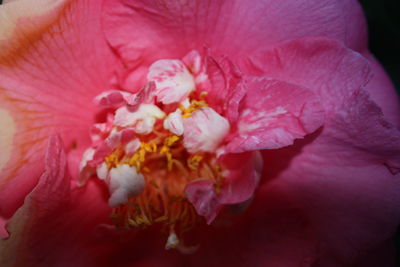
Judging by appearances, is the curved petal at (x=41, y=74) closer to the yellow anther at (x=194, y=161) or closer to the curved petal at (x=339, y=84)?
the yellow anther at (x=194, y=161)

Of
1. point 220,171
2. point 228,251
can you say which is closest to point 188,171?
point 220,171

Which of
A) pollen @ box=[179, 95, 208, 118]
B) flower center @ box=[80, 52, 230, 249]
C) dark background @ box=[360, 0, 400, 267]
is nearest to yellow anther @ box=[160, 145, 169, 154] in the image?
flower center @ box=[80, 52, 230, 249]

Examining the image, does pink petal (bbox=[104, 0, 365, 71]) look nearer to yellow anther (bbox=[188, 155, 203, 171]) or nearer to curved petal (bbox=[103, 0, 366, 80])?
curved petal (bbox=[103, 0, 366, 80])

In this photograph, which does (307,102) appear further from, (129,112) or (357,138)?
(129,112)

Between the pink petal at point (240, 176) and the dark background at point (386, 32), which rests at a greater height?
the pink petal at point (240, 176)

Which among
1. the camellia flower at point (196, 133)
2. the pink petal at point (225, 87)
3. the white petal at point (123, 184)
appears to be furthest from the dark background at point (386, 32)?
the white petal at point (123, 184)

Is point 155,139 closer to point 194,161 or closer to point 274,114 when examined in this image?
point 194,161

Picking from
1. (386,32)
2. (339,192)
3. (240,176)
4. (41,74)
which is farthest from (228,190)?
(386,32)
